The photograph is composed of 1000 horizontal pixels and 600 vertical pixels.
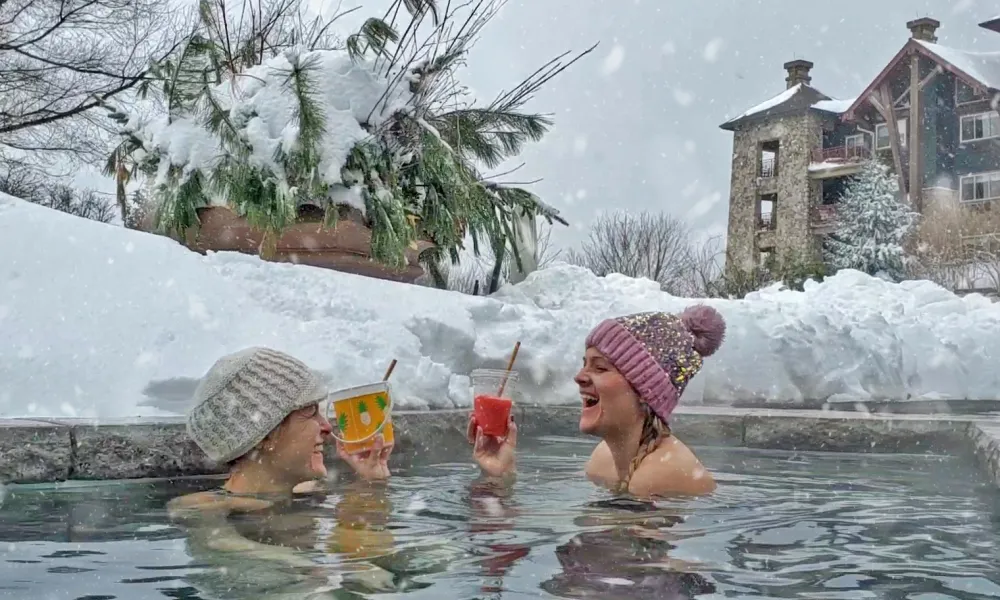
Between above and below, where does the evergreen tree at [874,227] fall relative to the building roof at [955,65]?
below

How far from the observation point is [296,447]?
3658mm

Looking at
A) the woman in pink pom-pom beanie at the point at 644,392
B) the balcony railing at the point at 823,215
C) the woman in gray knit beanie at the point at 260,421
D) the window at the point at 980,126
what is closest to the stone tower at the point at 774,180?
the balcony railing at the point at 823,215

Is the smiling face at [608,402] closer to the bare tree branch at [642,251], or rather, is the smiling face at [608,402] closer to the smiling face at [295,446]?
the smiling face at [295,446]

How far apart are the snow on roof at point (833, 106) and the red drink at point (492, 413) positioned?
31644 mm

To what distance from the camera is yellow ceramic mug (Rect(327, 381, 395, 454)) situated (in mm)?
3744

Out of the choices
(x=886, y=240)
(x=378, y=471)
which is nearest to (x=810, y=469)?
(x=378, y=471)

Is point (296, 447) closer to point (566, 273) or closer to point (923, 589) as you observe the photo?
point (923, 589)

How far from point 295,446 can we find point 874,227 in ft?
88.8

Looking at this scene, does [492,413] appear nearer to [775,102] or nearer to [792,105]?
[792,105]

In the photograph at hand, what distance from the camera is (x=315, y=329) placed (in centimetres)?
630

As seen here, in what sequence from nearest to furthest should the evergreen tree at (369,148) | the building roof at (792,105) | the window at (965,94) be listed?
1. the evergreen tree at (369,148)
2. the window at (965,94)
3. the building roof at (792,105)

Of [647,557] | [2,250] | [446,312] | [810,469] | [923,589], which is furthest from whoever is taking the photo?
[446,312]

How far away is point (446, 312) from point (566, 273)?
93.4 inches

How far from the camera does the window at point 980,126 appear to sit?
30.6 meters
